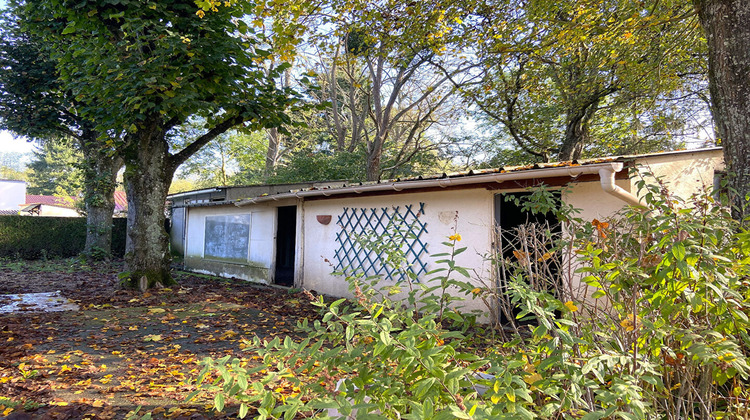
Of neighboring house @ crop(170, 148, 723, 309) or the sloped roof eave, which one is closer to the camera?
the sloped roof eave

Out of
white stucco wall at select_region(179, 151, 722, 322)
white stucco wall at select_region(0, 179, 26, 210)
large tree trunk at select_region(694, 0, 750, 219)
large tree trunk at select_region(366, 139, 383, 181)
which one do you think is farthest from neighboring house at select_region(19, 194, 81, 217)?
large tree trunk at select_region(694, 0, 750, 219)

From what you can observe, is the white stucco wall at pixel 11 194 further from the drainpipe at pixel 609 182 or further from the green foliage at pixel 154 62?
the drainpipe at pixel 609 182

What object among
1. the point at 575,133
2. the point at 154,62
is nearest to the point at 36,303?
the point at 154,62

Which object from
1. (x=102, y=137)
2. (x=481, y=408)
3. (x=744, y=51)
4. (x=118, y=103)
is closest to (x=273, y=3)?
(x=118, y=103)

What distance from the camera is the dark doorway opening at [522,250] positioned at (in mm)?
2064

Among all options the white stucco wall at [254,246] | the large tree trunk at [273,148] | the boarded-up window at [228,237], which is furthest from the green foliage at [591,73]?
the large tree trunk at [273,148]

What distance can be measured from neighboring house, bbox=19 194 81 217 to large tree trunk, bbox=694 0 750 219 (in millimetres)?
32819

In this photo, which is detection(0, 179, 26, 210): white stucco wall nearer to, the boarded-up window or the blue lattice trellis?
the boarded-up window

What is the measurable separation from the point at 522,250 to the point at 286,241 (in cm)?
1046

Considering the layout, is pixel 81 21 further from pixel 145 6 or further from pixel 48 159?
pixel 48 159

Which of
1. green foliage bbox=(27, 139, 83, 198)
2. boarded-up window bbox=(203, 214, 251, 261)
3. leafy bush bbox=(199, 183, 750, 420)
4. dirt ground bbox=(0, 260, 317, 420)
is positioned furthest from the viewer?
green foliage bbox=(27, 139, 83, 198)

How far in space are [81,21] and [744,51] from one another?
29.2ft

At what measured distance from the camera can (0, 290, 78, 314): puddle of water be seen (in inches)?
256

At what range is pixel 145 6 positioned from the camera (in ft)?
22.9
